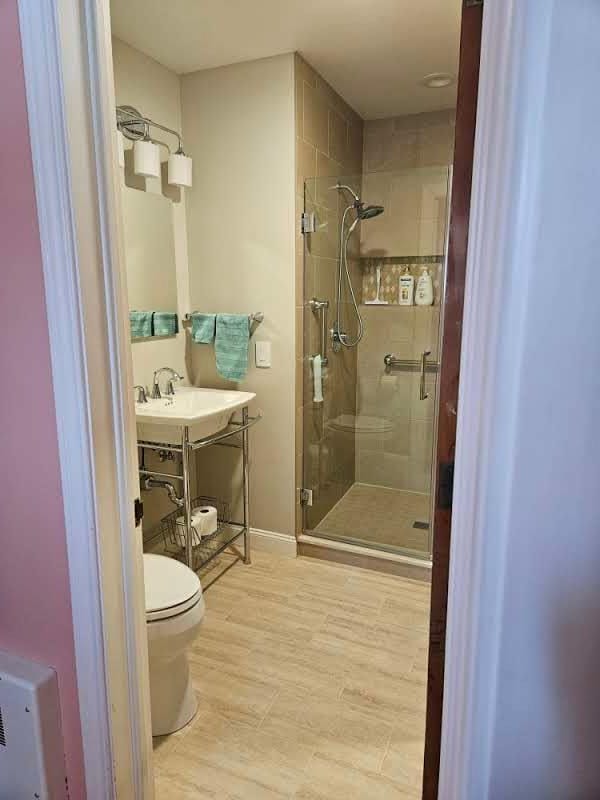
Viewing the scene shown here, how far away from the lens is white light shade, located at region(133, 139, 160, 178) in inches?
89.4

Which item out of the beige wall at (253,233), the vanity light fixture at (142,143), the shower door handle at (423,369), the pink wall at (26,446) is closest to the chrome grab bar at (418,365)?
the shower door handle at (423,369)

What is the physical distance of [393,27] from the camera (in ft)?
7.11

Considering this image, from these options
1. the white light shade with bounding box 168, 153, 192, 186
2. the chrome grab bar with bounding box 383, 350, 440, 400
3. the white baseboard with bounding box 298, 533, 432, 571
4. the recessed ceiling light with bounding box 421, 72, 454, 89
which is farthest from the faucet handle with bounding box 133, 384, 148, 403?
the recessed ceiling light with bounding box 421, 72, 454, 89

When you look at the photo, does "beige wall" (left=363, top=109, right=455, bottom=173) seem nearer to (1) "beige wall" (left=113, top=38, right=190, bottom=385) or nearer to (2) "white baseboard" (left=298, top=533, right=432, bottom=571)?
(1) "beige wall" (left=113, top=38, right=190, bottom=385)

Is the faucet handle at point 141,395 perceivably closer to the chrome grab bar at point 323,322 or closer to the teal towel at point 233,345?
the teal towel at point 233,345

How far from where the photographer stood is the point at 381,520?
2955mm

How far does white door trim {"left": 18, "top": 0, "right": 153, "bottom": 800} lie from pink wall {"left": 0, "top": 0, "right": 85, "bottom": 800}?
4 centimetres

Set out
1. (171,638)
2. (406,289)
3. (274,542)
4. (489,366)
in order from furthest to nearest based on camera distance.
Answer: (406,289) < (274,542) < (171,638) < (489,366)

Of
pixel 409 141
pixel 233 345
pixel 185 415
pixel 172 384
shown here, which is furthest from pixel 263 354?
pixel 409 141

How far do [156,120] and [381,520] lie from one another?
95.2 inches

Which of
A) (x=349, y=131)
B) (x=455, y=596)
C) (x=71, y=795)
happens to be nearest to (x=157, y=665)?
(x=71, y=795)

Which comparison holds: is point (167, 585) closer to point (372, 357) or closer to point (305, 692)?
point (305, 692)

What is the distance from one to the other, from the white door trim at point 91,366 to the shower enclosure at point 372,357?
1758 mm

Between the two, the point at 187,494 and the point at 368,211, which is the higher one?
the point at 368,211
